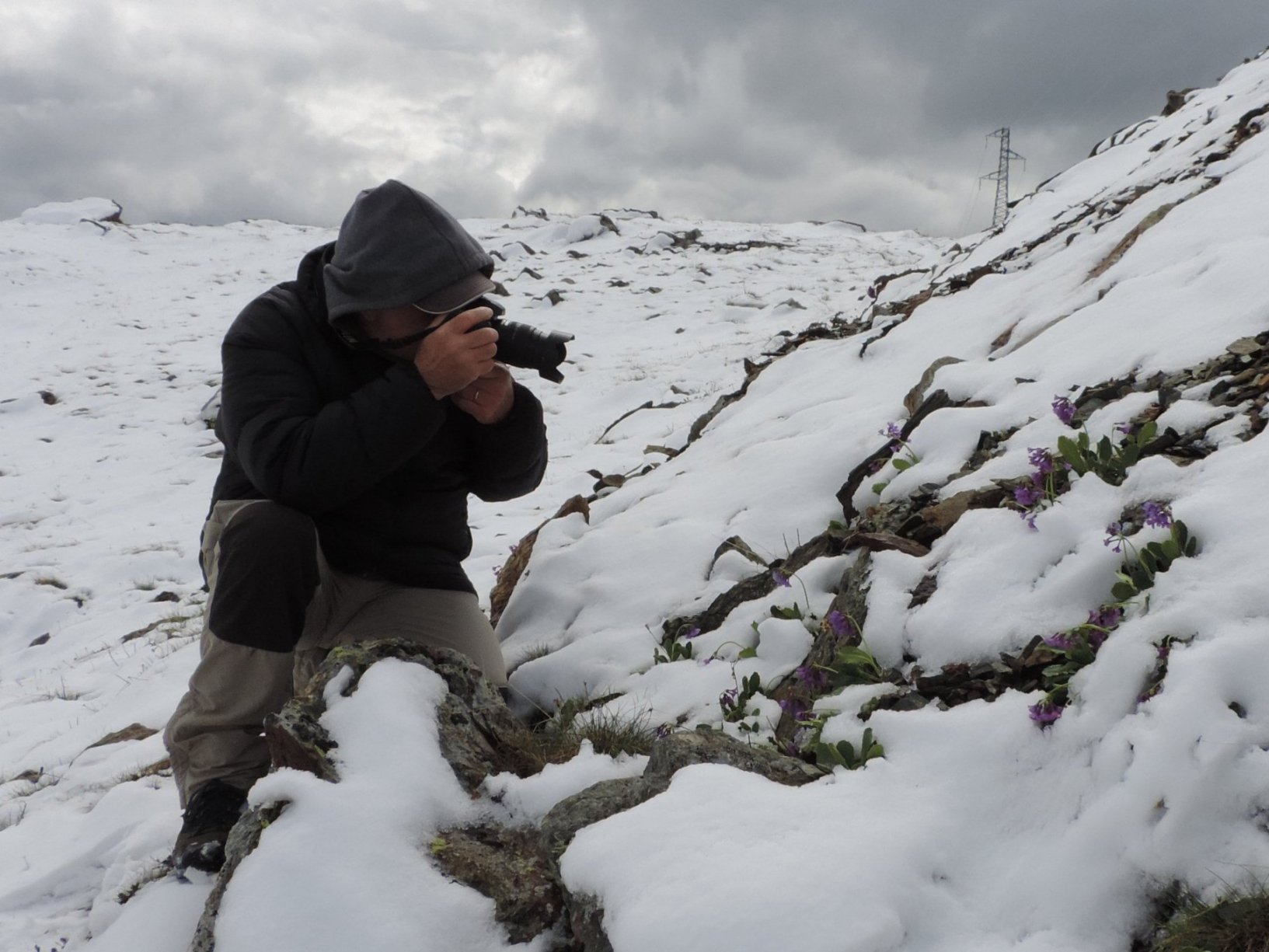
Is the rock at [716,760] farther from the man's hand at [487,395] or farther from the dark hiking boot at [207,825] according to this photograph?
the man's hand at [487,395]

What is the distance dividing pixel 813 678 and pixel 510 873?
1.03 m

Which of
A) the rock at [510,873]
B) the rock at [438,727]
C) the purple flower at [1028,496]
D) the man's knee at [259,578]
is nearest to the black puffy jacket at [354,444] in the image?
the man's knee at [259,578]

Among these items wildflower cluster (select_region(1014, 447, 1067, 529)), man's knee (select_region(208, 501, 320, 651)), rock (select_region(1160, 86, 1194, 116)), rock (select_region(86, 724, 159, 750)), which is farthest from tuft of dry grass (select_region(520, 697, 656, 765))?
rock (select_region(1160, 86, 1194, 116))

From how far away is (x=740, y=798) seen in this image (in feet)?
5.66

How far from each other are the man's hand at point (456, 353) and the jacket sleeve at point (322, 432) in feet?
0.14

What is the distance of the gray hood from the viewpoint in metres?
2.56

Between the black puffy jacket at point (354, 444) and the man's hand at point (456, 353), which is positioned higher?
the man's hand at point (456, 353)

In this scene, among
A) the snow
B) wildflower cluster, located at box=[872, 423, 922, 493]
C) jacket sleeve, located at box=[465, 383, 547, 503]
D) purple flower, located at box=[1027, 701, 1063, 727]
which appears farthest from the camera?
wildflower cluster, located at box=[872, 423, 922, 493]

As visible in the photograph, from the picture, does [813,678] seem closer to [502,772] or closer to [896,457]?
[502,772]

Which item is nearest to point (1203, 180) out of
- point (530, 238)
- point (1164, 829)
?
point (1164, 829)

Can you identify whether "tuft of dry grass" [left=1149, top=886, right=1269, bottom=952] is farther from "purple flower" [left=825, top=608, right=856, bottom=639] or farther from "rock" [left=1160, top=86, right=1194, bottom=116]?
"rock" [left=1160, top=86, right=1194, bottom=116]

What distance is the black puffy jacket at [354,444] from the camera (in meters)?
2.48

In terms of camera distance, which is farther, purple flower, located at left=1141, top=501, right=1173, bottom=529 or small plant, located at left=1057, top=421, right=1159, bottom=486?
small plant, located at left=1057, top=421, right=1159, bottom=486

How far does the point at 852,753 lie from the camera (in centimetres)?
194
